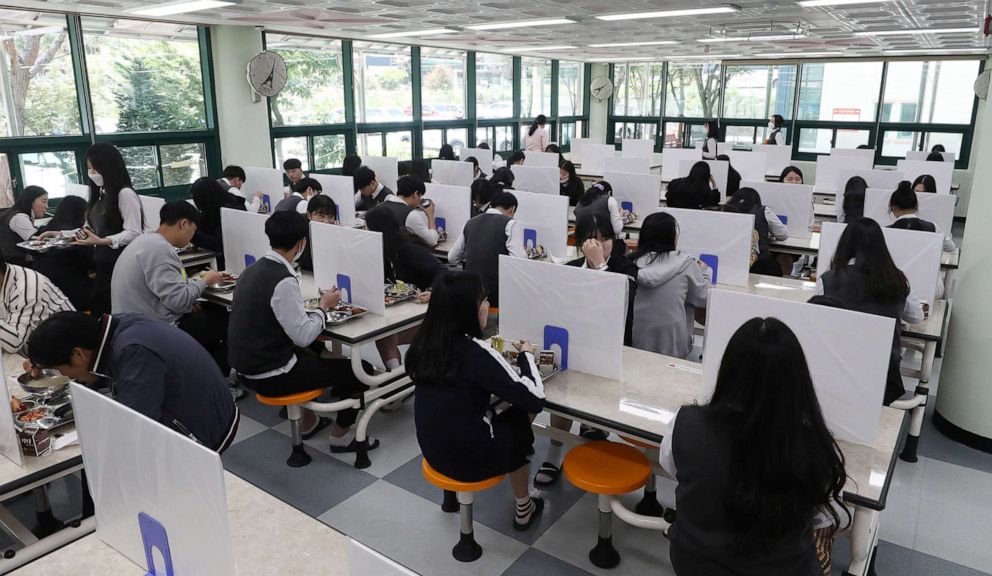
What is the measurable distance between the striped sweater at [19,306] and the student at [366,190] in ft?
11.6

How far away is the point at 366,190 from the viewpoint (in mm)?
6246

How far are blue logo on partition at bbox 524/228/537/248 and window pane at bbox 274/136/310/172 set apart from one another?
497cm

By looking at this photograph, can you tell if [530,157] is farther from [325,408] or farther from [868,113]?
[868,113]

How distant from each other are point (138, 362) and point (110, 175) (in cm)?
284

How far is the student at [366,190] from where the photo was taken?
619cm

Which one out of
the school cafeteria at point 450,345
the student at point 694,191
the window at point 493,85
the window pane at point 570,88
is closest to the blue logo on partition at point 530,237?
the school cafeteria at point 450,345

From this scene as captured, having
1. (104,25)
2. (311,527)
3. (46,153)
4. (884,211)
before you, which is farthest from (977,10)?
(46,153)

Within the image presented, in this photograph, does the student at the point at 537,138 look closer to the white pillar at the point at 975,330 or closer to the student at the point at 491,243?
the student at the point at 491,243

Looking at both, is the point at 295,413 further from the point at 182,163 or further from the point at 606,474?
the point at 182,163

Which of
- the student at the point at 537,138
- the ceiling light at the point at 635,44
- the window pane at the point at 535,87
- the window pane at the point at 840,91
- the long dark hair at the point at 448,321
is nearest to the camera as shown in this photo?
the long dark hair at the point at 448,321

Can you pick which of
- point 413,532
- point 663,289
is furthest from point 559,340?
point 413,532

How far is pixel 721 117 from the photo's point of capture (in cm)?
1393

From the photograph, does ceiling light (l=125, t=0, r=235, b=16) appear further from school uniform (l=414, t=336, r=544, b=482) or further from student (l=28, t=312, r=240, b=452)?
school uniform (l=414, t=336, r=544, b=482)

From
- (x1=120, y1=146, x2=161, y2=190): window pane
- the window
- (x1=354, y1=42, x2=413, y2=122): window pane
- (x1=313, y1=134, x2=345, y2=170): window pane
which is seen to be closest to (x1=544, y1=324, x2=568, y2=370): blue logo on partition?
(x1=120, y1=146, x2=161, y2=190): window pane
